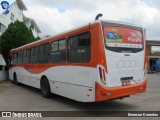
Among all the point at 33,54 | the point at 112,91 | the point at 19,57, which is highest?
the point at 33,54

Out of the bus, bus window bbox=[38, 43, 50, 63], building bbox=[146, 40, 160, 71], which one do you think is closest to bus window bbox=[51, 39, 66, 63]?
the bus

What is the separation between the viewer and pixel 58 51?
1058 cm

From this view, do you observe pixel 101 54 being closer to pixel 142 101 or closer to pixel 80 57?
pixel 80 57

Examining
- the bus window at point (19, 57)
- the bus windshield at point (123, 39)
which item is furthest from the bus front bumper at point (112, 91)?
the bus window at point (19, 57)

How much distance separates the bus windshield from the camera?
8.18 meters

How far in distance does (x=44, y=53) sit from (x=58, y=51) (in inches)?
75.3

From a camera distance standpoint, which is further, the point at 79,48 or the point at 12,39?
the point at 12,39

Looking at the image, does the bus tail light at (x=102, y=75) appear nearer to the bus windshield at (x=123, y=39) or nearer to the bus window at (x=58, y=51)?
the bus windshield at (x=123, y=39)

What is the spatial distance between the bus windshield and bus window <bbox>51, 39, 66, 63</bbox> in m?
2.43

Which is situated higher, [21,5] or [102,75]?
[21,5]

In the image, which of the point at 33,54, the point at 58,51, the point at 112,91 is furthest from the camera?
the point at 33,54

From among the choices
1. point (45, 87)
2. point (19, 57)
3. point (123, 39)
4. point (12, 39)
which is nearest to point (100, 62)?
point (123, 39)

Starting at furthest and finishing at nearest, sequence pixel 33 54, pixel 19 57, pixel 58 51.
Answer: pixel 19 57 → pixel 33 54 → pixel 58 51

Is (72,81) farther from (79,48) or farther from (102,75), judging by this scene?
(102,75)
